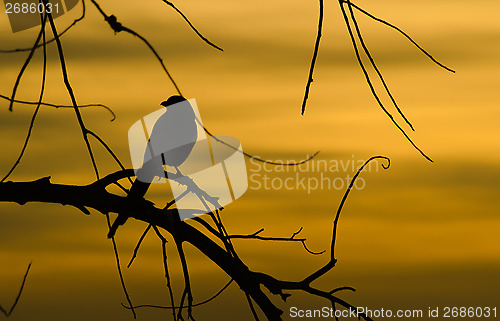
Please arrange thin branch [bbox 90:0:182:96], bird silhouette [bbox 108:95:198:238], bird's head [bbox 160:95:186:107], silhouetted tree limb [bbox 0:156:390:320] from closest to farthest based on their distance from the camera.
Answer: thin branch [bbox 90:0:182:96] → silhouetted tree limb [bbox 0:156:390:320] → bird silhouette [bbox 108:95:198:238] → bird's head [bbox 160:95:186:107]

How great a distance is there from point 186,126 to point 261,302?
1388mm

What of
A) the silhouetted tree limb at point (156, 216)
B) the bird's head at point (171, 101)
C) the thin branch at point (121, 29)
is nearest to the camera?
the thin branch at point (121, 29)

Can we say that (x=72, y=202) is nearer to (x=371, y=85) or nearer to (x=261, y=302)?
(x=261, y=302)

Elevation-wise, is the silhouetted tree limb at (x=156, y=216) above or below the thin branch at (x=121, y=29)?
below

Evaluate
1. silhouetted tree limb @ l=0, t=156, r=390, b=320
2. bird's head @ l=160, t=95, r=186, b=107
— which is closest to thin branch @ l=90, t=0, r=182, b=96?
silhouetted tree limb @ l=0, t=156, r=390, b=320

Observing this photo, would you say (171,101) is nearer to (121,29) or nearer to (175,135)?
(175,135)

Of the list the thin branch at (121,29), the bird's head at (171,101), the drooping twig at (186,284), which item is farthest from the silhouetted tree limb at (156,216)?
the bird's head at (171,101)

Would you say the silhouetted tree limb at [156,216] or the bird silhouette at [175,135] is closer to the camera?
the silhouetted tree limb at [156,216]

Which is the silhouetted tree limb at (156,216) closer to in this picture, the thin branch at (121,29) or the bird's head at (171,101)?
the thin branch at (121,29)

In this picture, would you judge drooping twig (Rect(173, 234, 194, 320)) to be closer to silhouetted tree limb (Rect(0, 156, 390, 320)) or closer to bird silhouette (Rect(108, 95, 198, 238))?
silhouetted tree limb (Rect(0, 156, 390, 320))

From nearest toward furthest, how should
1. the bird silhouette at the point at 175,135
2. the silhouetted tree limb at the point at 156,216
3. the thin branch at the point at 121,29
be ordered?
the thin branch at the point at 121,29
the silhouetted tree limb at the point at 156,216
the bird silhouette at the point at 175,135

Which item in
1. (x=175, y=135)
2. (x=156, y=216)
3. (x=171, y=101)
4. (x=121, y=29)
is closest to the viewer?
(x=121, y=29)

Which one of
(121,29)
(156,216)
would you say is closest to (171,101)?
(156,216)

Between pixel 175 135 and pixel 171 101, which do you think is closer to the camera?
pixel 175 135
